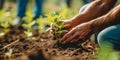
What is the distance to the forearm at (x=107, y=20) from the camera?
8.55 feet

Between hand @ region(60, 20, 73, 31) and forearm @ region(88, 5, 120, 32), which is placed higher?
hand @ region(60, 20, 73, 31)

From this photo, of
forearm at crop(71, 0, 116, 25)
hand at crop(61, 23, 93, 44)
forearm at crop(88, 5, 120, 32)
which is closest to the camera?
forearm at crop(88, 5, 120, 32)

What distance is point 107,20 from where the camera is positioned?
2.65m

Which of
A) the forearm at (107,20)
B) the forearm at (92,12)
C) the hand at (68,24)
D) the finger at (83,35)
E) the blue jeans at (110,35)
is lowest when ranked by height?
the blue jeans at (110,35)

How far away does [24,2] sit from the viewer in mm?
5746

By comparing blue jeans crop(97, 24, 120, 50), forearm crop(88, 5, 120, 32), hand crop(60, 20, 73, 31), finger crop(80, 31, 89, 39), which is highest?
hand crop(60, 20, 73, 31)

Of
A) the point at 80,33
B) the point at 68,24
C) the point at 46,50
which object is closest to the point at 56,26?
the point at 68,24

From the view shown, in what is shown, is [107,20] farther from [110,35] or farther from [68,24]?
[68,24]

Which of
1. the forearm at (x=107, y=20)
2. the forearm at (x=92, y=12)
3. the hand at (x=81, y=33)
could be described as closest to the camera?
the forearm at (x=107, y=20)

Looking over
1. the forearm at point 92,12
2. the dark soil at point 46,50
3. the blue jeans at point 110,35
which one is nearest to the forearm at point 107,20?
the blue jeans at point 110,35

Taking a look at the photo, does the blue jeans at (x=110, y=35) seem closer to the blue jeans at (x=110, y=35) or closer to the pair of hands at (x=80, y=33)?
the blue jeans at (x=110, y=35)

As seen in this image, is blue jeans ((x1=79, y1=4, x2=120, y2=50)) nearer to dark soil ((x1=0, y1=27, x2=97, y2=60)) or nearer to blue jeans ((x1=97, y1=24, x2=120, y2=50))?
blue jeans ((x1=97, y1=24, x2=120, y2=50))

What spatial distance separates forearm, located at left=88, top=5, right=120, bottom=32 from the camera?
261 cm

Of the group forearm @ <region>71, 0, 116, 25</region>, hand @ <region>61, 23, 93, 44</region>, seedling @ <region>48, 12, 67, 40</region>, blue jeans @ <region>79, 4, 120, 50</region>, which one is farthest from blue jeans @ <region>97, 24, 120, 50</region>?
seedling @ <region>48, 12, 67, 40</region>
